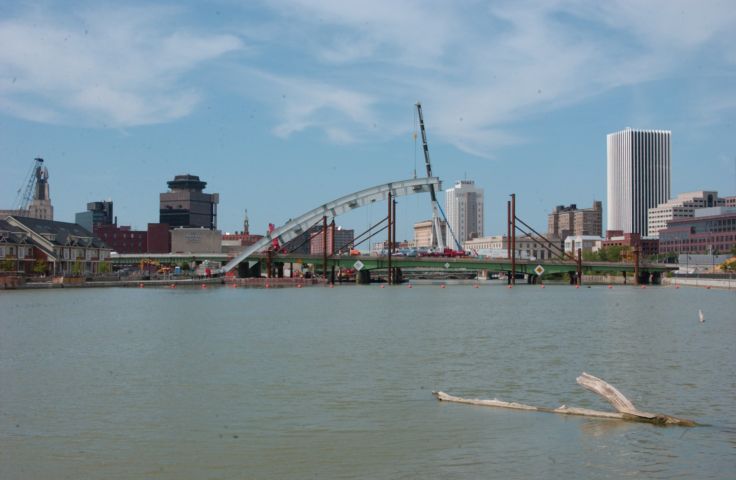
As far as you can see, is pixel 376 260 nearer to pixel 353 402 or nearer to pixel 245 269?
pixel 245 269

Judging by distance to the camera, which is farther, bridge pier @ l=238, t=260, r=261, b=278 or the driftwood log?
bridge pier @ l=238, t=260, r=261, b=278

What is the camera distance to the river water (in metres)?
17.7

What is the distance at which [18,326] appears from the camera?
51.9 m

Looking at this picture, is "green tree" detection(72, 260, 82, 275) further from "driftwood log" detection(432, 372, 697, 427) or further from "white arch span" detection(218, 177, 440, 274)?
"driftwood log" detection(432, 372, 697, 427)

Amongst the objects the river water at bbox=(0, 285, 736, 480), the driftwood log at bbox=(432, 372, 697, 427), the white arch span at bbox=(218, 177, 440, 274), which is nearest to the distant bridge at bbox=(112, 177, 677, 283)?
the white arch span at bbox=(218, 177, 440, 274)

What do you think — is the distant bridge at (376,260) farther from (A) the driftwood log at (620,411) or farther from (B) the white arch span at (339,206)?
(A) the driftwood log at (620,411)

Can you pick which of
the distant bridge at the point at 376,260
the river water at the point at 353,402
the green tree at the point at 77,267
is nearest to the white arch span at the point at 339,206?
the distant bridge at the point at 376,260

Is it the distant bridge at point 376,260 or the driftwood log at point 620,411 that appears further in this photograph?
the distant bridge at point 376,260

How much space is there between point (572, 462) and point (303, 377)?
13267 mm

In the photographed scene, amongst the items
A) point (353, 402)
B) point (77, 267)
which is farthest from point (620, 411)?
point (77, 267)

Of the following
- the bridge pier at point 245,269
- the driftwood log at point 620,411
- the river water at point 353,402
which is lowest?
the river water at point 353,402

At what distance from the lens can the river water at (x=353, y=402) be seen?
17.7m

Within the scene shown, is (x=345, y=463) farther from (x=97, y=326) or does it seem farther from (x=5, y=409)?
(x=97, y=326)

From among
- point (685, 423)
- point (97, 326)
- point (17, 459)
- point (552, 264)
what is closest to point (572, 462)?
point (685, 423)
